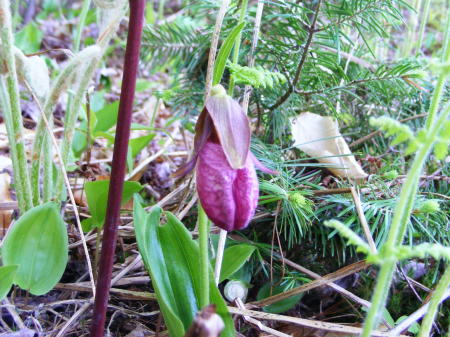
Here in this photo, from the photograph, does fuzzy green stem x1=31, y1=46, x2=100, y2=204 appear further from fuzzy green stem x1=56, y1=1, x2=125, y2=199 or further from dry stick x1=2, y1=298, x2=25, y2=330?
dry stick x1=2, y1=298, x2=25, y2=330

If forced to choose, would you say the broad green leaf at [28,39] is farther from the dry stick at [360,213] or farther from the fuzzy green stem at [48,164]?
the dry stick at [360,213]

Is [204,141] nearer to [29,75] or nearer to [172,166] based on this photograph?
[29,75]

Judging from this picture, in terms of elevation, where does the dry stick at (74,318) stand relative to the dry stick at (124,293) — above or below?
below

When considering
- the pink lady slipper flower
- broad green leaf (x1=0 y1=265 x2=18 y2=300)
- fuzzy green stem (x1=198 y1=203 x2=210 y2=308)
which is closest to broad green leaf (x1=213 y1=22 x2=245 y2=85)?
the pink lady slipper flower

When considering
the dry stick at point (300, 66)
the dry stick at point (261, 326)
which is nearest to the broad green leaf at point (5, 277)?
the dry stick at point (261, 326)

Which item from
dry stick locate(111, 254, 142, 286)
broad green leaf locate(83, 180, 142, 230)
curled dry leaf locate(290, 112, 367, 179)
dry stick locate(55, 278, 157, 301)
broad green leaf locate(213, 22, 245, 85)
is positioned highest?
broad green leaf locate(213, 22, 245, 85)

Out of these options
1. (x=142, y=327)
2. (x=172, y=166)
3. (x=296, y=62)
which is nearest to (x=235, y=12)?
(x=296, y=62)

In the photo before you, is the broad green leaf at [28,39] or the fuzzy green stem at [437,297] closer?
the fuzzy green stem at [437,297]

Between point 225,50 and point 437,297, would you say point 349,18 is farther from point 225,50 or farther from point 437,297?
point 437,297
